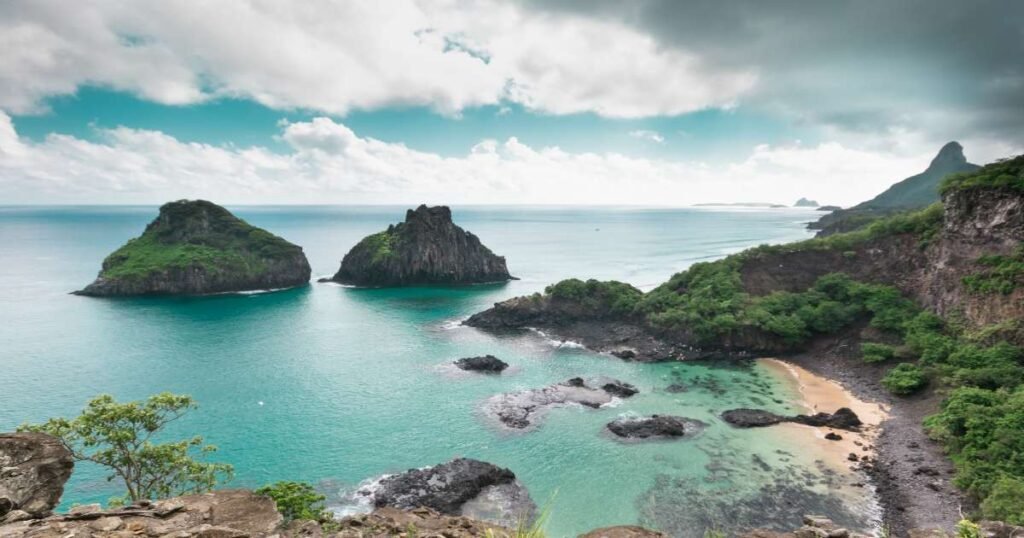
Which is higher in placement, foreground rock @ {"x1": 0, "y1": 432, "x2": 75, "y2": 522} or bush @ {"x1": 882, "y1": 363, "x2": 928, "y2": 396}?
foreground rock @ {"x1": 0, "y1": 432, "x2": 75, "y2": 522}

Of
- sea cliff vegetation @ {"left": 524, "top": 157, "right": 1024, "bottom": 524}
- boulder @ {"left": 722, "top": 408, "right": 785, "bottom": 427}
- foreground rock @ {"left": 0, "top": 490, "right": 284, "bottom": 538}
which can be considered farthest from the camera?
boulder @ {"left": 722, "top": 408, "right": 785, "bottom": 427}

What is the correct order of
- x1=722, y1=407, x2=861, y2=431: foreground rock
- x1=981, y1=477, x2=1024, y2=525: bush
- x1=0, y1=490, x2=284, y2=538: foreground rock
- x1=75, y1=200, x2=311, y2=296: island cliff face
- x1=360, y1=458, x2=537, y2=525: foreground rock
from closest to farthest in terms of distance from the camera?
x1=0, y1=490, x2=284, y2=538: foreground rock, x1=981, y1=477, x2=1024, y2=525: bush, x1=360, y1=458, x2=537, y2=525: foreground rock, x1=722, y1=407, x2=861, y2=431: foreground rock, x1=75, y1=200, x2=311, y2=296: island cliff face

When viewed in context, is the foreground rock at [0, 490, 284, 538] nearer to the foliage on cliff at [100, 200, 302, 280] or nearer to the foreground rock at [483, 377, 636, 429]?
the foreground rock at [483, 377, 636, 429]

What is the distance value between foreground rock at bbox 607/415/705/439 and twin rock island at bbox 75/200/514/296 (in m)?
87.7

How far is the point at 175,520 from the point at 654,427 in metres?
42.5

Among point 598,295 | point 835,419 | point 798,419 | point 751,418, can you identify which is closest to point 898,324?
point 835,419

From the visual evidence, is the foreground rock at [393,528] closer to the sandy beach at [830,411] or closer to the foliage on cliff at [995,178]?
the sandy beach at [830,411]

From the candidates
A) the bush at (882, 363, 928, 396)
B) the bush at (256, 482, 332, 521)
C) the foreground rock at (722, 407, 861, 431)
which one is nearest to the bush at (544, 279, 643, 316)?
the foreground rock at (722, 407, 861, 431)

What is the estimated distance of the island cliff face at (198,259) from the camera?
111125 millimetres

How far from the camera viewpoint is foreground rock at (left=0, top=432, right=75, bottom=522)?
13102 millimetres

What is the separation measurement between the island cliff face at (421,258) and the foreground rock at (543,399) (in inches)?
2979

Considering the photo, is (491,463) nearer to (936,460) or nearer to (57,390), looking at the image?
(936,460)

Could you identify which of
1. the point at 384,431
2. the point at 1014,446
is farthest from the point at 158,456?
the point at 1014,446

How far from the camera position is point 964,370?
45.7 m
